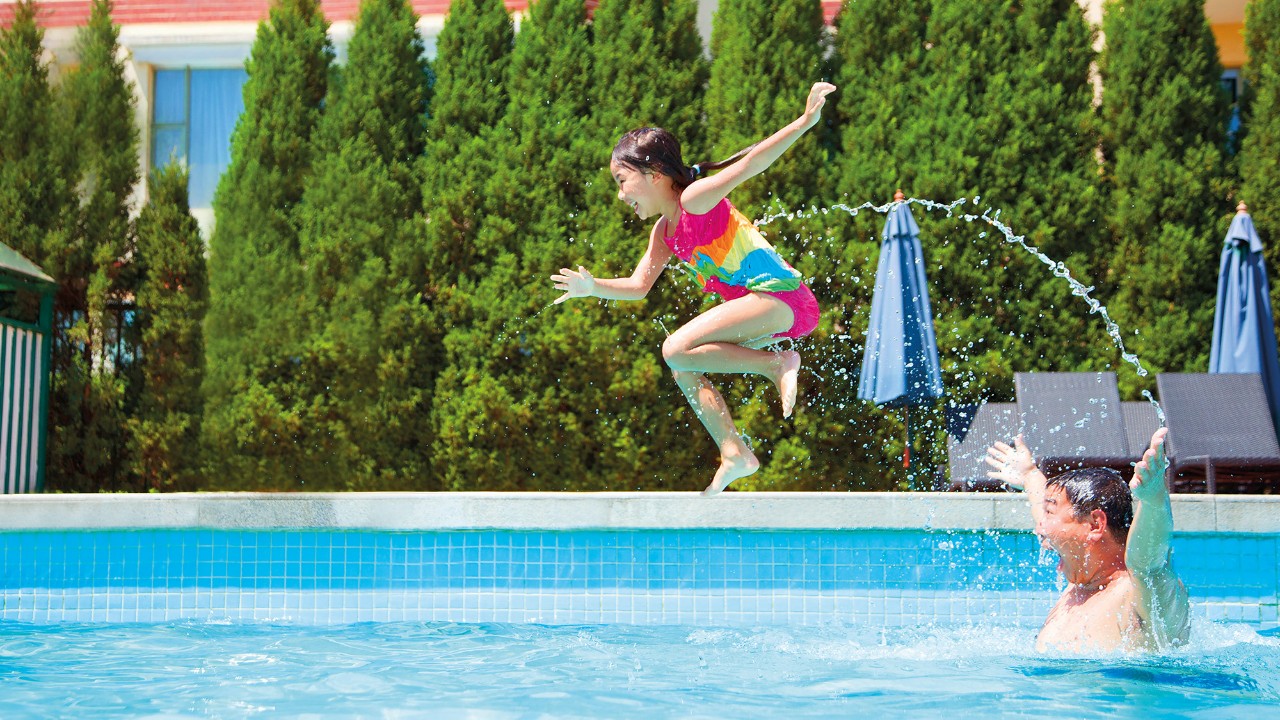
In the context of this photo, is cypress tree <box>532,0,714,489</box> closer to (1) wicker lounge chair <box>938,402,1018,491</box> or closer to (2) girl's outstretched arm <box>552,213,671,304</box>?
(1) wicker lounge chair <box>938,402,1018,491</box>

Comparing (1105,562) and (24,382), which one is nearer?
(1105,562)

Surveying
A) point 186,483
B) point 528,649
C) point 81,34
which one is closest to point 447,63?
point 81,34

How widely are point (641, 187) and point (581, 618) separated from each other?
2.35 m

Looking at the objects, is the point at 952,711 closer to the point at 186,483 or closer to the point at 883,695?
the point at 883,695

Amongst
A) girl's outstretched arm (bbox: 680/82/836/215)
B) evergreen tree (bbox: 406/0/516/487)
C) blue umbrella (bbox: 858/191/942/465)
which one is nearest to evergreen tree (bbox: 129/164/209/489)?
evergreen tree (bbox: 406/0/516/487)

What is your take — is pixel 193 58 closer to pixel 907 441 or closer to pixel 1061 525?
pixel 907 441

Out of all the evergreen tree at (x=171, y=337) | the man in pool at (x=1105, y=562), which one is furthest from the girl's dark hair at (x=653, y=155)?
the evergreen tree at (x=171, y=337)

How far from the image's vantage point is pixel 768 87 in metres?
9.67

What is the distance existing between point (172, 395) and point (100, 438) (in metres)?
0.64

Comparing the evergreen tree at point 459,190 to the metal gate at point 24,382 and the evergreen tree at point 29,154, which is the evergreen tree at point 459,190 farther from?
the evergreen tree at point 29,154

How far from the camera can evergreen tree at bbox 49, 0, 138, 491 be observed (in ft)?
32.4

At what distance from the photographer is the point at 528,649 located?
4.98m

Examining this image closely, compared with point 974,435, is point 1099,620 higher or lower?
lower

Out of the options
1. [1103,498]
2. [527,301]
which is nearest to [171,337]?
[527,301]
